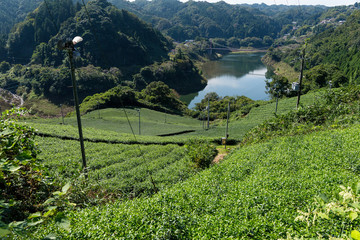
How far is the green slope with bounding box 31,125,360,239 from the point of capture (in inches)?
190

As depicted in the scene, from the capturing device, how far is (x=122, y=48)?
104m

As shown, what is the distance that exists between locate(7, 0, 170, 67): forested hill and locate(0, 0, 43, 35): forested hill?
32425 millimetres

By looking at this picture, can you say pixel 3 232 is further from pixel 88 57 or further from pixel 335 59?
pixel 88 57

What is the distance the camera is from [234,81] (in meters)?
95.2

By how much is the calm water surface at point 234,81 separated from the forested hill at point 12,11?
115690 millimetres

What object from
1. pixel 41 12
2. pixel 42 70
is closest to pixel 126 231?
pixel 42 70

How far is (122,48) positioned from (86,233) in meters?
107

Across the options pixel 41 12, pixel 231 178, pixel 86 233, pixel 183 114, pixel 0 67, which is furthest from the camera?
pixel 41 12

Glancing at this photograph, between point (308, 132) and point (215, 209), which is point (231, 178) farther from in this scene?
point (308, 132)

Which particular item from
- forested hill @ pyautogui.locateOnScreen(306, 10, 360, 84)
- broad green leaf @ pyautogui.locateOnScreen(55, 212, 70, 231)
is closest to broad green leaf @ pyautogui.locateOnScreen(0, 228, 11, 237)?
broad green leaf @ pyautogui.locateOnScreen(55, 212, 70, 231)

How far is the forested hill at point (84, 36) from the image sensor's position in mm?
94125

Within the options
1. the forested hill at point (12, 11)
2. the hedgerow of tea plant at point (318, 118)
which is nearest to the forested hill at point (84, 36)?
the forested hill at point (12, 11)

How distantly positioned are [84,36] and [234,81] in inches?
2551

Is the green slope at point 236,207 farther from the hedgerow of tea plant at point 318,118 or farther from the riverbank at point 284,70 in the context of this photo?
the riverbank at point 284,70
